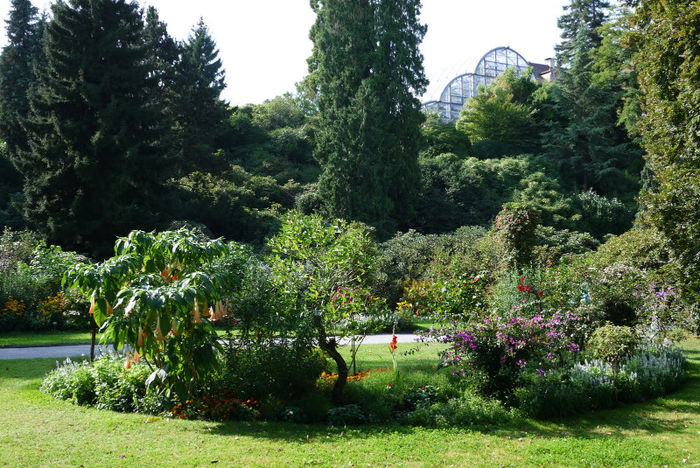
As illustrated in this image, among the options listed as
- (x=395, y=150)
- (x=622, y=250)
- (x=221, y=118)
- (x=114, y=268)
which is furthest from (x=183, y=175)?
(x=114, y=268)

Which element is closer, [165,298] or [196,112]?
[165,298]

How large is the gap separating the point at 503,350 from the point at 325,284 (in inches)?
103

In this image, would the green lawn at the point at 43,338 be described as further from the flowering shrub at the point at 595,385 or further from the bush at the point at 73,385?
the flowering shrub at the point at 595,385

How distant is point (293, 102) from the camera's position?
4122cm

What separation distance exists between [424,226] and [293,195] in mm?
7663

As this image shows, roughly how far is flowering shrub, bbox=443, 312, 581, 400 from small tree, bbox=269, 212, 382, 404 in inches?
52.5

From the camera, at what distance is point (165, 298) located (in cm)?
562

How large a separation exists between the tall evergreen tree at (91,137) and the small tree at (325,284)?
14837mm

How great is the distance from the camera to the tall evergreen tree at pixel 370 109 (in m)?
25.6

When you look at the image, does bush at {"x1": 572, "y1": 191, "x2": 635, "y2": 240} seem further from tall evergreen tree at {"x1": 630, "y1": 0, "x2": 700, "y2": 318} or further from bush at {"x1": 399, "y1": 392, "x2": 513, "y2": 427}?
bush at {"x1": 399, "y1": 392, "x2": 513, "y2": 427}

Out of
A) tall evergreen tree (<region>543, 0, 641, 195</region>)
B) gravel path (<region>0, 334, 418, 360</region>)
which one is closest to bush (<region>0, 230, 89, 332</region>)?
gravel path (<region>0, 334, 418, 360</region>)

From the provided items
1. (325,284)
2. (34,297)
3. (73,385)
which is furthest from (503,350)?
(34,297)

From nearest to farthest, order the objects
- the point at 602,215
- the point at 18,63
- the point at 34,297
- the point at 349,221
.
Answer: the point at 34,297 < the point at 349,221 < the point at 602,215 < the point at 18,63

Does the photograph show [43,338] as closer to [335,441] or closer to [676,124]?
[335,441]
